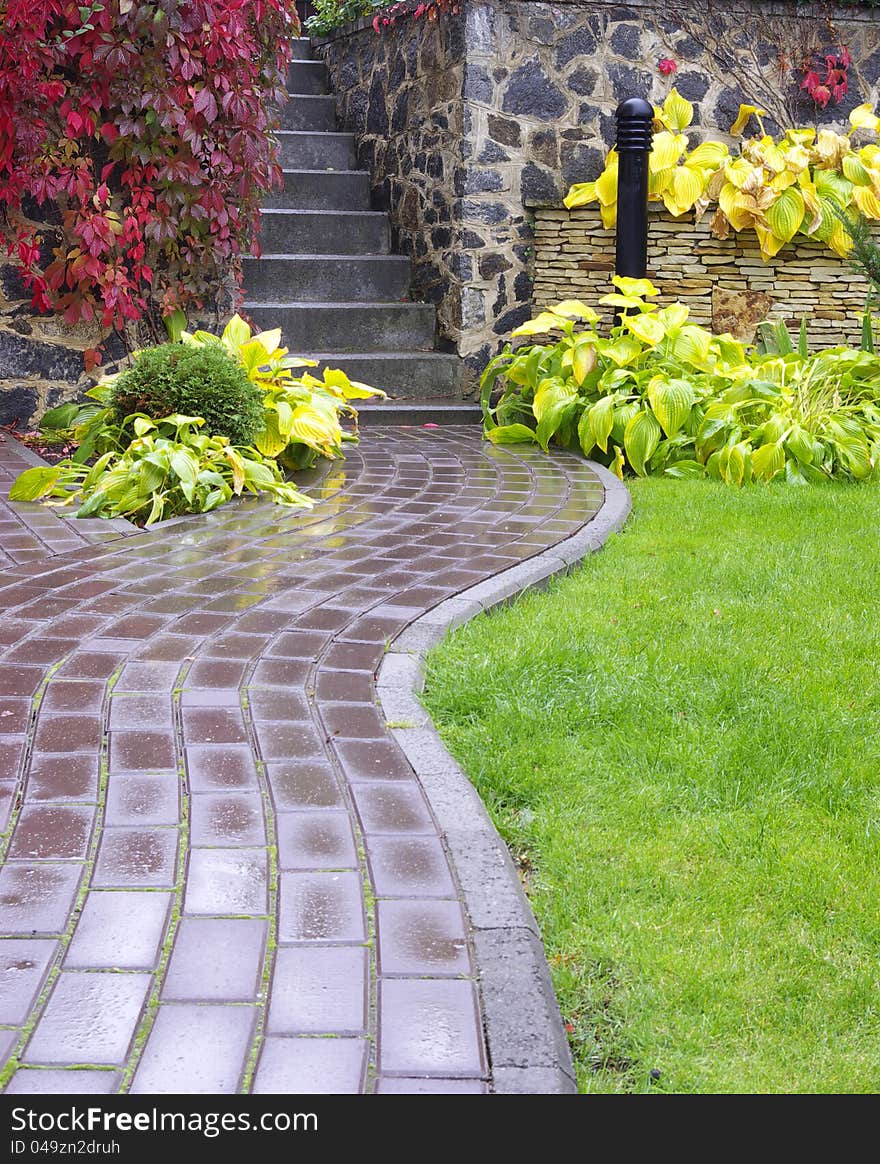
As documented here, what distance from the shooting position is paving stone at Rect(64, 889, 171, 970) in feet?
6.48

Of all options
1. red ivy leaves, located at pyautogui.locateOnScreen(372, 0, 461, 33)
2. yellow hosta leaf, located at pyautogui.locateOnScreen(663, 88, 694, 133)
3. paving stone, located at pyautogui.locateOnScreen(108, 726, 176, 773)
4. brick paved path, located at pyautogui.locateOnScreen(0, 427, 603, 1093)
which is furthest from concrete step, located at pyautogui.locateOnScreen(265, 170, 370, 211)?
paving stone, located at pyautogui.locateOnScreen(108, 726, 176, 773)

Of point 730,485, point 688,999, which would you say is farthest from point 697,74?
point 688,999

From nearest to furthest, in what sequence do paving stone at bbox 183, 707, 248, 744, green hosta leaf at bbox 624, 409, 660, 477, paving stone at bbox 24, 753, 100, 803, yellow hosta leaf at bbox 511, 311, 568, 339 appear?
paving stone at bbox 24, 753, 100, 803
paving stone at bbox 183, 707, 248, 744
green hosta leaf at bbox 624, 409, 660, 477
yellow hosta leaf at bbox 511, 311, 568, 339

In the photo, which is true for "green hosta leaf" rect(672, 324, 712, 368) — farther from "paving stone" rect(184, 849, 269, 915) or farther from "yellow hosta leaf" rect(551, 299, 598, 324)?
"paving stone" rect(184, 849, 269, 915)

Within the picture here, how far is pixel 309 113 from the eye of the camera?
360 inches

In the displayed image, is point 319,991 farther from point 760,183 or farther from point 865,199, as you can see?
point 865,199

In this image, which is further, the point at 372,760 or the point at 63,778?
the point at 372,760

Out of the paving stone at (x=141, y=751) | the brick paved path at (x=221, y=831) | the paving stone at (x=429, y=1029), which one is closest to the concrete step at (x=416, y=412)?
the brick paved path at (x=221, y=831)

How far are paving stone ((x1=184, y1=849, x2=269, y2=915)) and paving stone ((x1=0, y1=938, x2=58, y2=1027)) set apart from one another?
0.25 m

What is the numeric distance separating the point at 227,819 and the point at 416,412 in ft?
17.1

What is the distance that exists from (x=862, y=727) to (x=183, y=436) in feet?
10.8

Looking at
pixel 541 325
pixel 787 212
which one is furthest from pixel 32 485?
pixel 787 212
